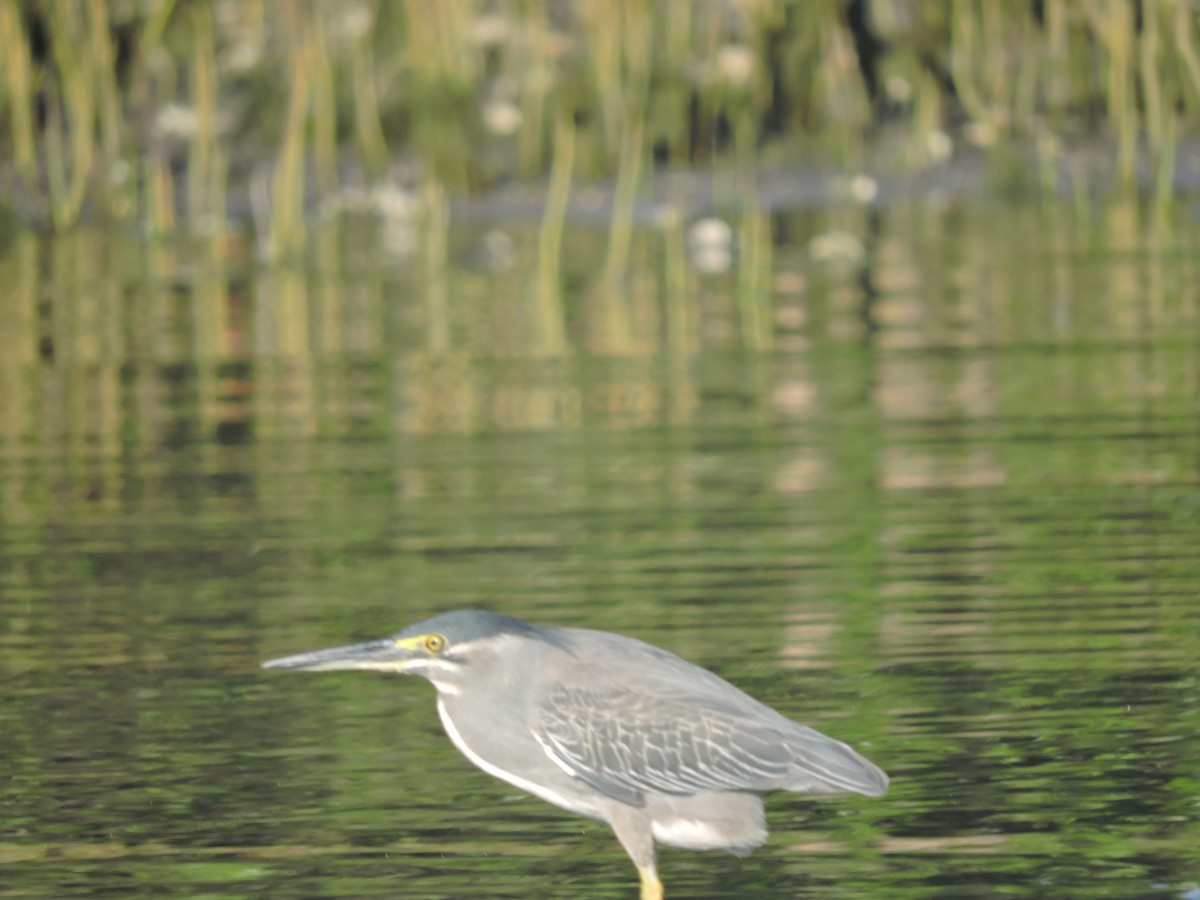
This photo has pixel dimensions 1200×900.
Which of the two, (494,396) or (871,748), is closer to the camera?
(871,748)

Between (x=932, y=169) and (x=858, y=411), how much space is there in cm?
994

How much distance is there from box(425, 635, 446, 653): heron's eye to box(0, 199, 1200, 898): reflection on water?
47cm

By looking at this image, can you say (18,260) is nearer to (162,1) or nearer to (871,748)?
(162,1)

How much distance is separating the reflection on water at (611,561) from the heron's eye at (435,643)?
465mm

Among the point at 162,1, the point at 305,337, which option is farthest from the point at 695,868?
the point at 162,1

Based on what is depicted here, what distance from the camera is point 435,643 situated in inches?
178

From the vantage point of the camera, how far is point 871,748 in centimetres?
550

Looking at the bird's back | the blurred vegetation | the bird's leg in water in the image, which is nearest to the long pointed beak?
the bird's back

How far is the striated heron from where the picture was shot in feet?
14.6

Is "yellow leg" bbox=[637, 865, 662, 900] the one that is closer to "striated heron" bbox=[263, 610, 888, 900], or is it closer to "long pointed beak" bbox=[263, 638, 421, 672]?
"striated heron" bbox=[263, 610, 888, 900]

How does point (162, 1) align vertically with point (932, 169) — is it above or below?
above

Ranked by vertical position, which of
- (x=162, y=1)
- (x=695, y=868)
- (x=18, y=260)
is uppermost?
(x=162, y=1)

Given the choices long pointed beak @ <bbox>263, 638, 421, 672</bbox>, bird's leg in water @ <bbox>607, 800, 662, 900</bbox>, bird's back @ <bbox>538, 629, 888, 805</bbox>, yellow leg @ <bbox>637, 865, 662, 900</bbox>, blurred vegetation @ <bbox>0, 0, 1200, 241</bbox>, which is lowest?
yellow leg @ <bbox>637, 865, 662, 900</bbox>

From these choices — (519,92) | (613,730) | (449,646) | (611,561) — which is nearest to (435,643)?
(449,646)
